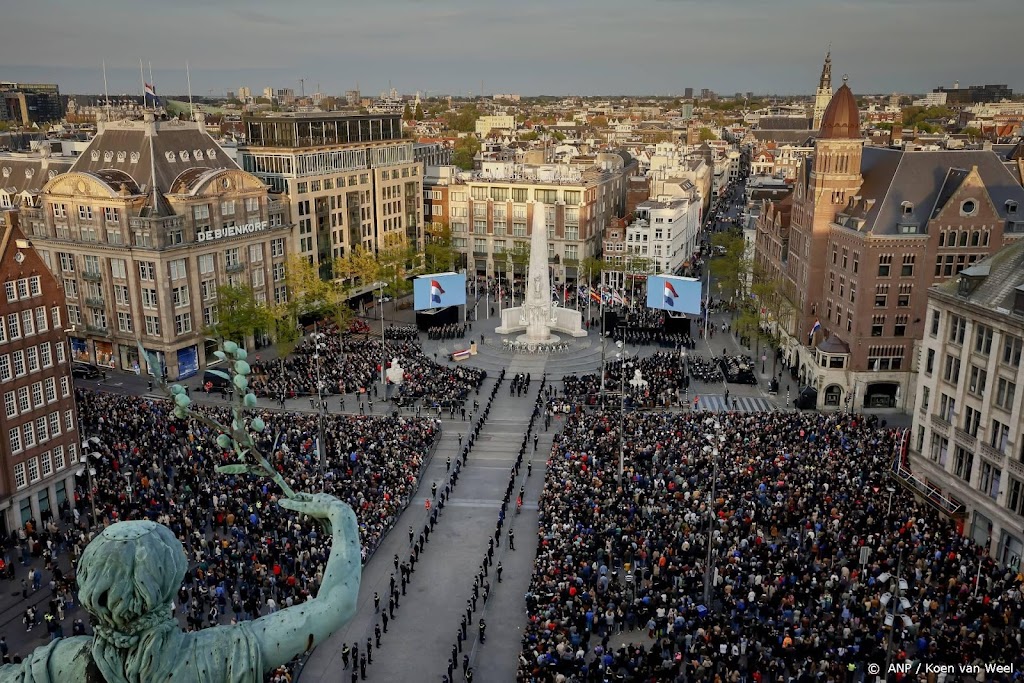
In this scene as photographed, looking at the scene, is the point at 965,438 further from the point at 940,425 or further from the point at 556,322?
the point at 556,322

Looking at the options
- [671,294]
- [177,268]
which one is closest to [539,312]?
[671,294]

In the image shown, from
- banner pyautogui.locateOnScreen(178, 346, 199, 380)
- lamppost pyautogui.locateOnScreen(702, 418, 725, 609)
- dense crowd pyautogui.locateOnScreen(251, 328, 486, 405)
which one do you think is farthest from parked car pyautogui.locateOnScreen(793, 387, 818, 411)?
banner pyautogui.locateOnScreen(178, 346, 199, 380)

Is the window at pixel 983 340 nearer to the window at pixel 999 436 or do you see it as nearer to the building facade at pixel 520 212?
the window at pixel 999 436

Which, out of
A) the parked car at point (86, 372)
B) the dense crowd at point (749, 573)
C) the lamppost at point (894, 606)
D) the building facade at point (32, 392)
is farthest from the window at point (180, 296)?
the lamppost at point (894, 606)

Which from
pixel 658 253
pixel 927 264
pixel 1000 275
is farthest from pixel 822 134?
pixel 658 253

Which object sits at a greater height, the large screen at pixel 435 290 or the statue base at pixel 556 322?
the large screen at pixel 435 290

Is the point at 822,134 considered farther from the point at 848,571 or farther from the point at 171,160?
the point at 171,160
